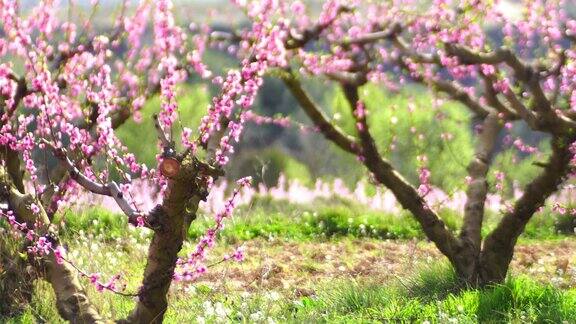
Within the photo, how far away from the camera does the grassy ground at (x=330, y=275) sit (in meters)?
6.00

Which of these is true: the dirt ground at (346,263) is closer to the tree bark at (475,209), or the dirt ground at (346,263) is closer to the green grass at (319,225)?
the green grass at (319,225)

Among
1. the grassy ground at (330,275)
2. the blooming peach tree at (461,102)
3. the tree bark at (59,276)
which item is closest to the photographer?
the tree bark at (59,276)

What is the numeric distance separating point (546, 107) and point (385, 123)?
1374 centimetres

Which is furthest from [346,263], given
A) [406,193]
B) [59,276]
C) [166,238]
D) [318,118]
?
[166,238]

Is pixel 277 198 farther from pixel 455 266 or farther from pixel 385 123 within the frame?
pixel 455 266

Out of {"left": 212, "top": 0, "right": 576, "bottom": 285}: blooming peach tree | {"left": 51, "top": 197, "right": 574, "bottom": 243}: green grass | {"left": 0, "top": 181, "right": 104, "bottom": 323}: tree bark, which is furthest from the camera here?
{"left": 51, "top": 197, "right": 574, "bottom": 243}: green grass

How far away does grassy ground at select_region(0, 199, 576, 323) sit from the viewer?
236 inches

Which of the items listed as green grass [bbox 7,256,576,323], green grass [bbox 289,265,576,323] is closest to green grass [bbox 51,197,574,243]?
green grass [bbox 7,256,576,323]

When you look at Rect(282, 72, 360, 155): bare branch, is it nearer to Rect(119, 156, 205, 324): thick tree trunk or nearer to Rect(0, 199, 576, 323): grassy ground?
Rect(0, 199, 576, 323): grassy ground

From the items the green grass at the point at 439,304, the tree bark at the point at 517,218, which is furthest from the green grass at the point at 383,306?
the tree bark at the point at 517,218

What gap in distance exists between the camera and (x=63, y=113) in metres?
5.57

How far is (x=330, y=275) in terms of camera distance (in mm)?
8836

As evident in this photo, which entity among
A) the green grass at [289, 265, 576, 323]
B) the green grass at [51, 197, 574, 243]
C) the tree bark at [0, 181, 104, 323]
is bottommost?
the green grass at [289, 265, 576, 323]

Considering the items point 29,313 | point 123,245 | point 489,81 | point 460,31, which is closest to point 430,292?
point 489,81
